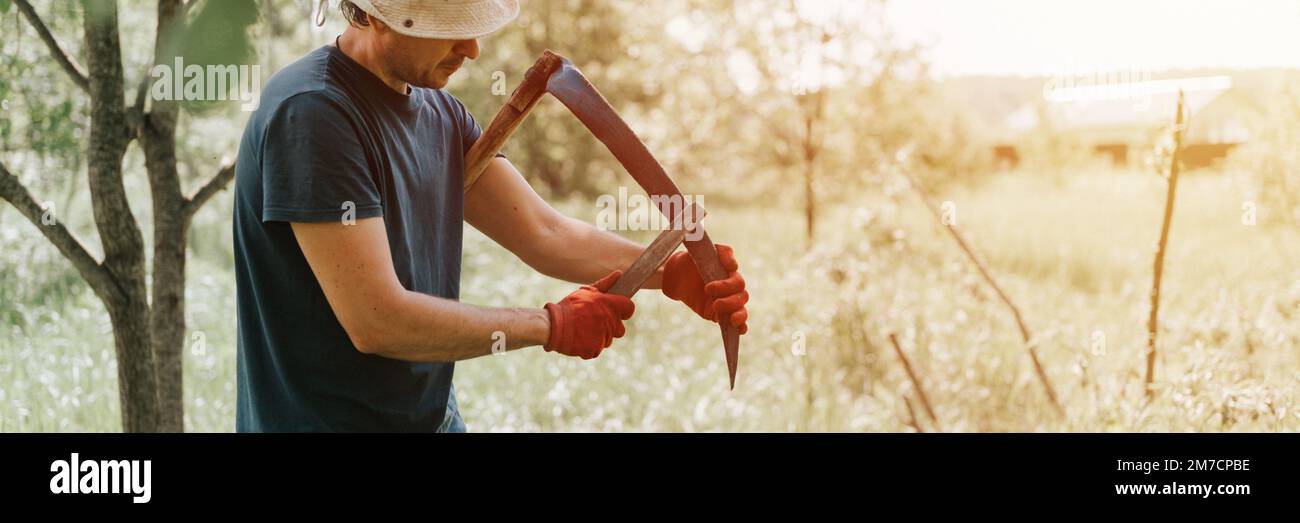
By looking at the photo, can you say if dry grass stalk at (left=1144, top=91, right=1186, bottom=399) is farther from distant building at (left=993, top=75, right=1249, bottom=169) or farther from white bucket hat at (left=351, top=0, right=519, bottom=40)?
white bucket hat at (left=351, top=0, right=519, bottom=40)

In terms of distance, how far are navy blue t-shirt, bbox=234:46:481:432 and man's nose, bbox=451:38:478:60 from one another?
0.15 m

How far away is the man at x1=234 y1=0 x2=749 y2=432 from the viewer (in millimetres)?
1896

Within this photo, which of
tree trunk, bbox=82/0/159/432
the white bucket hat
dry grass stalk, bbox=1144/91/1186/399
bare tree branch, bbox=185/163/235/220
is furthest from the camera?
dry grass stalk, bbox=1144/91/1186/399

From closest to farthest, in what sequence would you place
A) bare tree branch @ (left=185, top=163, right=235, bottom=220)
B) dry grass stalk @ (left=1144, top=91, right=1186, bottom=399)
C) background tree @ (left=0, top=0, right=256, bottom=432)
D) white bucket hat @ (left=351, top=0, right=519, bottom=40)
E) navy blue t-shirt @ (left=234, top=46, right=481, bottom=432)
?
navy blue t-shirt @ (left=234, top=46, right=481, bottom=432), white bucket hat @ (left=351, top=0, right=519, bottom=40), background tree @ (left=0, top=0, right=256, bottom=432), bare tree branch @ (left=185, top=163, right=235, bottom=220), dry grass stalk @ (left=1144, top=91, right=1186, bottom=399)

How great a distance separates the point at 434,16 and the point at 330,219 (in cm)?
46

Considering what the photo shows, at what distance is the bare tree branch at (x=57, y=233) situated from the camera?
2.89 metres

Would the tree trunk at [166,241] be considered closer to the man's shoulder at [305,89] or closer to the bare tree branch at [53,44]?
the bare tree branch at [53,44]

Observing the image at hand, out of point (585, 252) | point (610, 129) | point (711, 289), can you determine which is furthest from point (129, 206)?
point (711, 289)

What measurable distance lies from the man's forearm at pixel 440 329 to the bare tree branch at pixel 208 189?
1421 millimetres

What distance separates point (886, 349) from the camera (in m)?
5.03

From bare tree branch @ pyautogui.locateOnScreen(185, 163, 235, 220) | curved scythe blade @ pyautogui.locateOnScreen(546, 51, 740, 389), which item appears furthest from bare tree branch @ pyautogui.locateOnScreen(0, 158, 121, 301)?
curved scythe blade @ pyautogui.locateOnScreen(546, 51, 740, 389)

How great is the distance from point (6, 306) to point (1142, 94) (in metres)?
5.22

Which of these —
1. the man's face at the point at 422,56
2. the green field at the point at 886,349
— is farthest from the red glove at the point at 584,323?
the green field at the point at 886,349
